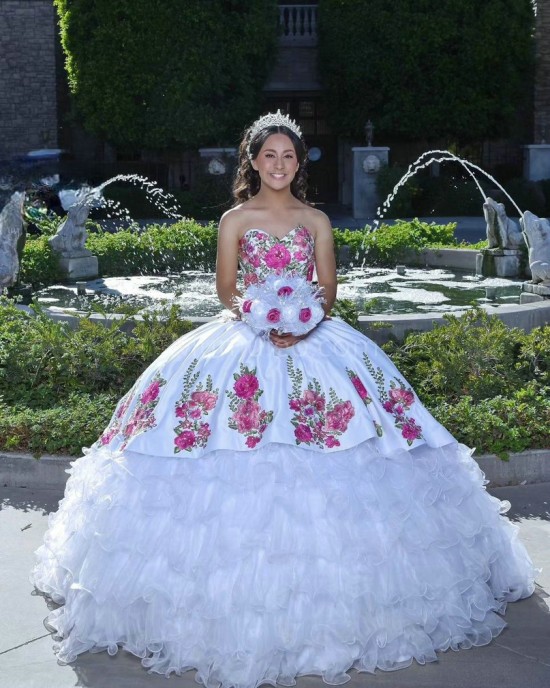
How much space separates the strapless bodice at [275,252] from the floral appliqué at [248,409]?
0.51m

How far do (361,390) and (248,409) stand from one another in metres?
0.47

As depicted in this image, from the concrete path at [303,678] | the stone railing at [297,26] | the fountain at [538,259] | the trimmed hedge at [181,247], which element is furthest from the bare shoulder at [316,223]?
the stone railing at [297,26]

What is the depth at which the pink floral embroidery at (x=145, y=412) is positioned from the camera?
166 inches

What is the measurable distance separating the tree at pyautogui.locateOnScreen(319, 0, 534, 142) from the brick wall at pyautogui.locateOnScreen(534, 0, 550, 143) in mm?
1386

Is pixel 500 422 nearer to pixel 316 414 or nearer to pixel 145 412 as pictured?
pixel 316 414

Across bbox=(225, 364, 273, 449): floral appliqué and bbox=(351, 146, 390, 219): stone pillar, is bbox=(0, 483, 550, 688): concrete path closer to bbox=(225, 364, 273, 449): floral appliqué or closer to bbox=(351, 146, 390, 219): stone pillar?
bbox=(225, 364, 273, 449): floral appliqué

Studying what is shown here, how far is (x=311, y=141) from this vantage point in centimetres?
2886

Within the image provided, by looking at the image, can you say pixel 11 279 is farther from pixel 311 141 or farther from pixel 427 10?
pixel 311 141

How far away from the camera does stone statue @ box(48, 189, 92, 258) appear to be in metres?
12.2

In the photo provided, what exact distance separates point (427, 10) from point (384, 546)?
22.9m

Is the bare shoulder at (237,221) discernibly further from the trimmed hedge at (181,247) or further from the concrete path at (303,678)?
the trimmed hedge at (181,247)

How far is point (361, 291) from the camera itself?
11234mm

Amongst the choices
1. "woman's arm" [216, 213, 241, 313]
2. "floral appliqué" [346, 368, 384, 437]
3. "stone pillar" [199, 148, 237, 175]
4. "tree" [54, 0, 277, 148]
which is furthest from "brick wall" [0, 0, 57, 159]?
"floral appliqué" [346, 368, 384, 437]

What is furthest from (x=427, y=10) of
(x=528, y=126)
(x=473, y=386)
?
(x=473, y=386)
